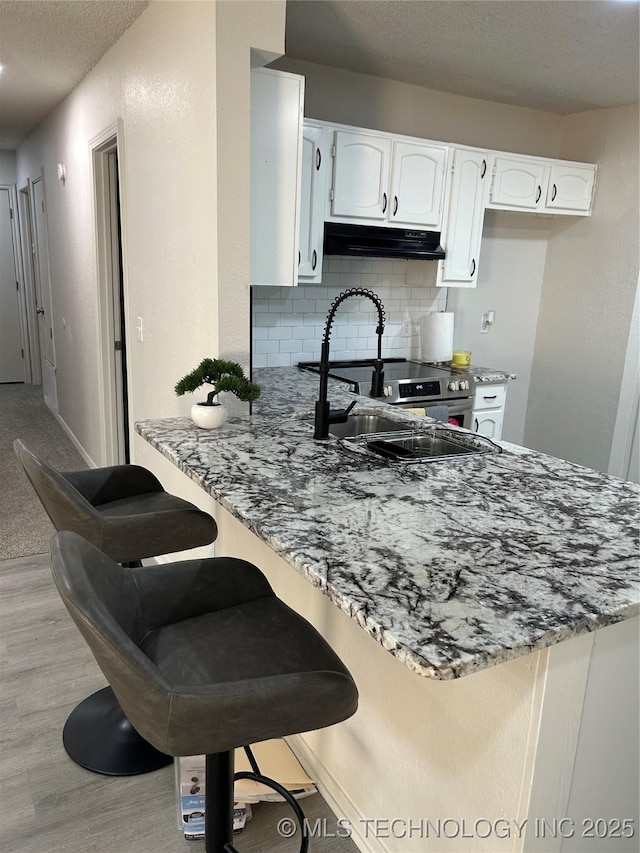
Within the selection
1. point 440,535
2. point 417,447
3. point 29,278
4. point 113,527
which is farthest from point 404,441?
A: point 29,278

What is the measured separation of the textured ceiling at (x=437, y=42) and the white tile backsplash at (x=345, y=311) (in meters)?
1.05

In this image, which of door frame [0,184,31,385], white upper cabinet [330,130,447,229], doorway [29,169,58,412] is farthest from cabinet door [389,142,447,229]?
door frame [0,184,31,385]

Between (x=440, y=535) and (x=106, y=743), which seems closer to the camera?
(x=440, y=535)

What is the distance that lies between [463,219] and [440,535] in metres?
2.82

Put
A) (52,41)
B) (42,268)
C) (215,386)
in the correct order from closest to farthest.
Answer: (215,386), (52,41), (42,268)

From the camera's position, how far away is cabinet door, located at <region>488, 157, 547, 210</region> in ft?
12.4

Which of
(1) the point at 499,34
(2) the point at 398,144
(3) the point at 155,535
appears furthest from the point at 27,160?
(3) the point at 155,535

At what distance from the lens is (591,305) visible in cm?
423

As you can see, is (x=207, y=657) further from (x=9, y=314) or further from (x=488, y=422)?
(x=9, y=314)

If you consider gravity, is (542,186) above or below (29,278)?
above

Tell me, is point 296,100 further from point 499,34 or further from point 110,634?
point 110,634

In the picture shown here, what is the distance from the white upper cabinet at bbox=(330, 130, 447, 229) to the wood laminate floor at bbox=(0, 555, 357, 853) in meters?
2.47

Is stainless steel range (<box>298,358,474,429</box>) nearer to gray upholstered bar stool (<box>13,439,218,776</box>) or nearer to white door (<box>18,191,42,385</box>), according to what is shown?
gray upholstered bar stool (<box>13,439,218,776</box>)

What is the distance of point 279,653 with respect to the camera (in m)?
1.27
